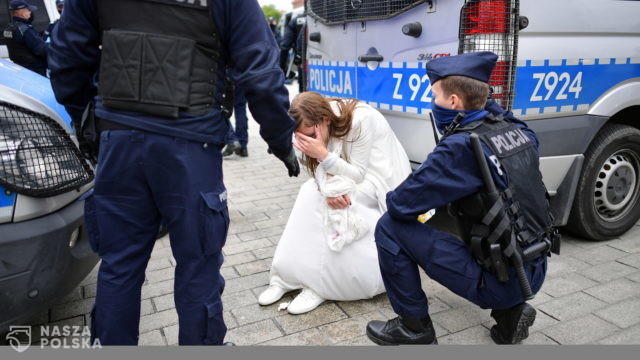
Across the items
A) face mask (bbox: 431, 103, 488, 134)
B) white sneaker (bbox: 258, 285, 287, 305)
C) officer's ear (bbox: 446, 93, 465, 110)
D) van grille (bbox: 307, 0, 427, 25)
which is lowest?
white sneaker (bbox: 258, 285, 287, 305)

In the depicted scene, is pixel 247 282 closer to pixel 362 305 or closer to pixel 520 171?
pixel 362 305

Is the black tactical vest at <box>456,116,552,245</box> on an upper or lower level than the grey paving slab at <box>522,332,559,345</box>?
upper

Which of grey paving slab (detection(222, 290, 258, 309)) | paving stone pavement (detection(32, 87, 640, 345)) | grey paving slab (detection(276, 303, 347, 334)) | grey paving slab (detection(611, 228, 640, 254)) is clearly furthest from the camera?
grey paving slab (detection(611, 228, 640, 254))

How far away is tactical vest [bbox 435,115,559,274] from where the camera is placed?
207cm

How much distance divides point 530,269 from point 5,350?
225cm

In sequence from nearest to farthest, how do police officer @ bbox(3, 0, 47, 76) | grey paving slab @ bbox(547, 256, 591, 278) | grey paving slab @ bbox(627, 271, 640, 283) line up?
grey paving slab @ bbox(627, 271, 640, 283) < grey paving slab @ bbox(547, 256, 591, 278) < police officer @ bbox(3, 0, 47, 76)

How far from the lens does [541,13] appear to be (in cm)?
287

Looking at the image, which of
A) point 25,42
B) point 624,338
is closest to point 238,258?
point 624,338

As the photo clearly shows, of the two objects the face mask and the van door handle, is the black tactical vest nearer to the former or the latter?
the face mask

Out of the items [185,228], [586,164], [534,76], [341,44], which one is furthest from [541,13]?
[185,228]

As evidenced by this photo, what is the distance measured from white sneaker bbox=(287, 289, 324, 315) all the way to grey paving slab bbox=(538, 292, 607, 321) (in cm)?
118

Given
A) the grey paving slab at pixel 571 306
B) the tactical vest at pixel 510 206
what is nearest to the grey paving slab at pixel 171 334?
the tactical vest at pixel 510 206

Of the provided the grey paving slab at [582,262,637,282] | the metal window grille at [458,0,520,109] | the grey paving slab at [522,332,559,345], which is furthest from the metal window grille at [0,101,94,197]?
the grey paving slab at [582,262,637,282]

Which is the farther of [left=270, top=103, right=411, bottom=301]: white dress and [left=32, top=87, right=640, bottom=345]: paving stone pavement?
[left=270, top=103, right=411, bottom=301]: white dress
